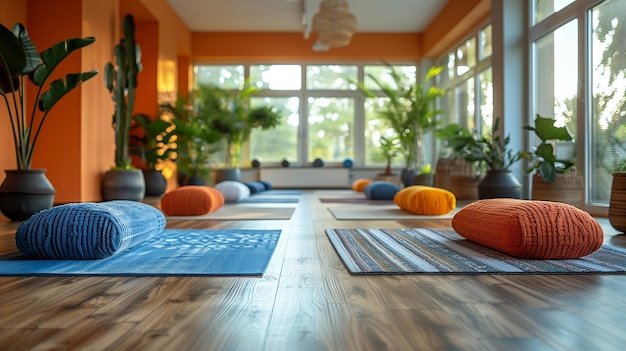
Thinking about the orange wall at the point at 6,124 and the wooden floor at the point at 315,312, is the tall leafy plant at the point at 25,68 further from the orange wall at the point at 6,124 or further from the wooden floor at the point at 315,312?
the wooden floor at the point at 315,312

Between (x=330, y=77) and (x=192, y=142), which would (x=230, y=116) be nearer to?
(x=192, y=142)

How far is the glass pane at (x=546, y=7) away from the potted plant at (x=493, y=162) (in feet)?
3.99

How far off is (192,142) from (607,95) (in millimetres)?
5854

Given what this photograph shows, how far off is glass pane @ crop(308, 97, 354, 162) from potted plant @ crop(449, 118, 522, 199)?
540 centimetres

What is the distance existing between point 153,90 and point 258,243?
6140mm

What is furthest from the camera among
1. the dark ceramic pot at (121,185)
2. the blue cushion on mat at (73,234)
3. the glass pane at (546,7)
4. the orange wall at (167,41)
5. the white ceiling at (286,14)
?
the white ceiling at (286,14)

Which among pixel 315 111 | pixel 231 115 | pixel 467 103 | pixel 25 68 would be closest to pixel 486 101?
pixel 467 103

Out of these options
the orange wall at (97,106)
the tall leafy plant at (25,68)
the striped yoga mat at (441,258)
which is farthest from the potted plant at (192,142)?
the striped yoga mat at (441,258)

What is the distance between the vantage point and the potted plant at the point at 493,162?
18.7 feet

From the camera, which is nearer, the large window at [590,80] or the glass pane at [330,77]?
the large window at [590,80]

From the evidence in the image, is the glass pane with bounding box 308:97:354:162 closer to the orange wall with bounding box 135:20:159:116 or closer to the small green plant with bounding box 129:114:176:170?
the orange wall with bounding box 135:20:159:116

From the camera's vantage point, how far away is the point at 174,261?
227 cm

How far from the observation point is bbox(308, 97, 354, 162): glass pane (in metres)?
11.5

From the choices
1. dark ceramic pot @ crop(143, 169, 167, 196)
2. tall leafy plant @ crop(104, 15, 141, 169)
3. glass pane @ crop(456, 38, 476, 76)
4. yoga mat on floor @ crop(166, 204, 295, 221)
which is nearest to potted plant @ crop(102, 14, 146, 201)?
tall leafy plant @ crop(104, 15, 141, 169)
